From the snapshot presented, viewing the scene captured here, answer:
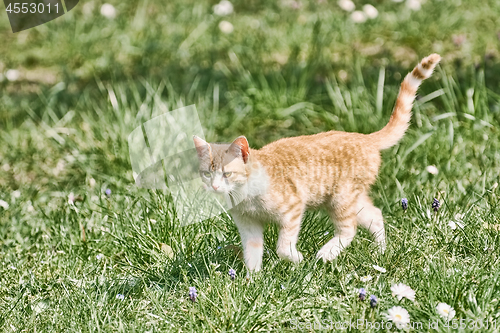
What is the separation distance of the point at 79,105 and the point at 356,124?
2225mm

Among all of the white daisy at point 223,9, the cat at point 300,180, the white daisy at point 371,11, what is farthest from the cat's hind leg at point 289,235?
the white daisy at point 223,9

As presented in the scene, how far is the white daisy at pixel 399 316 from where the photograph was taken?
2467 mm

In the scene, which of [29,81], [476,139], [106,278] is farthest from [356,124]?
[29,81]

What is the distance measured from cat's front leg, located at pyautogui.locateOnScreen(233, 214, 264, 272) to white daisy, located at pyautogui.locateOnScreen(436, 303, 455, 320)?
86 cm

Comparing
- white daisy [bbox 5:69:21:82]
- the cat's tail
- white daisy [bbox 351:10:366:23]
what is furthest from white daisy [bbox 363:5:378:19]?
white daisy [bbox 5:69:21:82]

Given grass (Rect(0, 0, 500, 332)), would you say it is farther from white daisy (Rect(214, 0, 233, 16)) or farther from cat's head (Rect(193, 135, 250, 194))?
cat's head (Rect(193, 135, 250, 194))

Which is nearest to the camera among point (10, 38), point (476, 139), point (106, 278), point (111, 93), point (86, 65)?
point (106, 278)

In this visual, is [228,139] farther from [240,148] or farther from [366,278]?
[366,278]

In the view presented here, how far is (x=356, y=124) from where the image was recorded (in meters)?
4.43

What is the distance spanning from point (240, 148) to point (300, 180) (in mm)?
400

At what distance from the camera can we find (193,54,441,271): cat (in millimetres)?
2842

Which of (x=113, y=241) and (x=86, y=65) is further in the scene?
(x=86, y=65)

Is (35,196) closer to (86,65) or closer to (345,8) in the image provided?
(86,65)

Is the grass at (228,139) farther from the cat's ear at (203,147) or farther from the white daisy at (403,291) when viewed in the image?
the cat's ear at (203,147)
